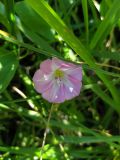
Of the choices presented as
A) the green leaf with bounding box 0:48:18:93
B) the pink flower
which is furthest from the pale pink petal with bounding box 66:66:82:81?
the green leaf with bounding box 0:48:18:93

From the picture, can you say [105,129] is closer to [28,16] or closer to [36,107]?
[36,107]

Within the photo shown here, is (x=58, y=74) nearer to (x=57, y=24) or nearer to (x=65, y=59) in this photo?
(x=65, y=59)

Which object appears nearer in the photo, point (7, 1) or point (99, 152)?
point (7, 1)

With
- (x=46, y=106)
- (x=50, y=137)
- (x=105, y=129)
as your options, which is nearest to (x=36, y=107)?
(x=46, y=106)

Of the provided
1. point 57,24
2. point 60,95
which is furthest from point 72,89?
point 57,24

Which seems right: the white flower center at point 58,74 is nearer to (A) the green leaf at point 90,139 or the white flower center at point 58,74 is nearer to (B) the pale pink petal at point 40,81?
(B) the pale pink petal at point 40,81

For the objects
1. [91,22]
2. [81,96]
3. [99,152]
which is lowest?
[99,152]

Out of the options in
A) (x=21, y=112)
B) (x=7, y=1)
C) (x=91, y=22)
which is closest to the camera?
(x=7, y=1)

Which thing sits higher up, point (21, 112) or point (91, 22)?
point (91, 22)
